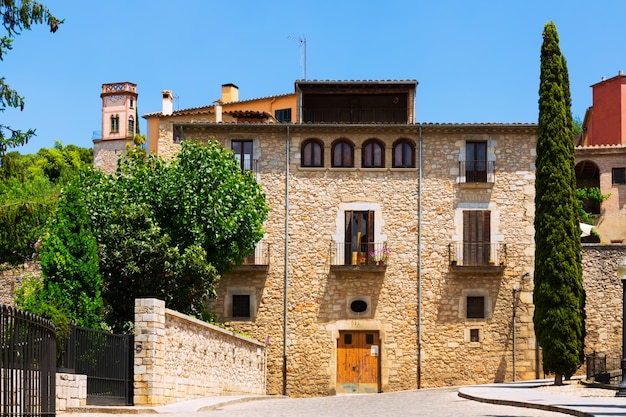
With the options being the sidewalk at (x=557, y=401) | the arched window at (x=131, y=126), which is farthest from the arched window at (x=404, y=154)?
the arched window at (x=131, y=126)

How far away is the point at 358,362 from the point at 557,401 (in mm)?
15454

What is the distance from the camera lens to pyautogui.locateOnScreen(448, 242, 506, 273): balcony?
35.2 m

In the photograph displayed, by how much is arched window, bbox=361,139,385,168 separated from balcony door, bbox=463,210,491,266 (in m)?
3.62

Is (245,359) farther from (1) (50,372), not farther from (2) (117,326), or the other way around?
(1) (50,372)

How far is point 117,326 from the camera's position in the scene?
98.7 feet

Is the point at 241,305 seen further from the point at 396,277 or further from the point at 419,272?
the point at 419,272

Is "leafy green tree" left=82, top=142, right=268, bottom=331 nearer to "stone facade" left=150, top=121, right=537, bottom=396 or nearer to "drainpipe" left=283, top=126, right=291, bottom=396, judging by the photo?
"drainpipe" left=283, top=126, right=291, bottom=396

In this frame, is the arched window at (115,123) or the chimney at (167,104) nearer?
the chimney at (167,104)

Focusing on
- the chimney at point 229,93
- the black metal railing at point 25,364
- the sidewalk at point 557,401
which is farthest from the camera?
the chimney at point 229,93

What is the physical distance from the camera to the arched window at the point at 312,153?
119 ft

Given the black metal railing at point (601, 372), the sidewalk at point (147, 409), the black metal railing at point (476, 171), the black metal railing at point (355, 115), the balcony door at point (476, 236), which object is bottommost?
the black metal railing at point (601, 372)

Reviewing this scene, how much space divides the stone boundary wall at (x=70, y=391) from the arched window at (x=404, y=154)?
18724 mm

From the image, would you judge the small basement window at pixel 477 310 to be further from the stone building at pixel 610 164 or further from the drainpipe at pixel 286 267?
the stone building at pixel 610 164

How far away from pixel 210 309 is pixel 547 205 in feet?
42.7
